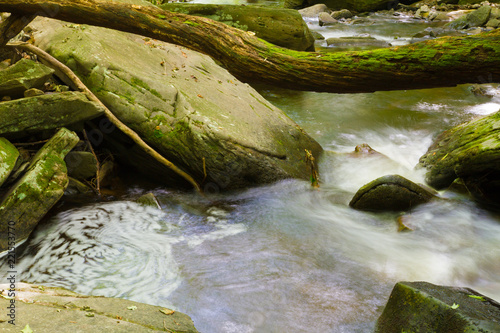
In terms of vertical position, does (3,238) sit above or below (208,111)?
below

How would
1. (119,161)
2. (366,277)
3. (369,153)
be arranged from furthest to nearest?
(369,153) → (119,161) → (366,277)

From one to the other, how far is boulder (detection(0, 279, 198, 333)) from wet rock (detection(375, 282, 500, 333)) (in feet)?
5.13

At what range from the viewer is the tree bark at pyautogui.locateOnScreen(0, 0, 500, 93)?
5.90 m

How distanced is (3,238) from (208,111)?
9.80 ft

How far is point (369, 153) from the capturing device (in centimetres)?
733

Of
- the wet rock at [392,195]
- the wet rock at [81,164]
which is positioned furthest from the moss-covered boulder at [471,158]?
the wet rock at [81,164]

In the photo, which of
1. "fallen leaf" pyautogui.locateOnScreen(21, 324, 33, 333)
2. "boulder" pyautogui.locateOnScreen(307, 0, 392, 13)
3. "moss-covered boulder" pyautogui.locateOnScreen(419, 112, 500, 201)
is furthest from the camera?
"boulder" pyautogui.locateOnScreen(307, 0, 392, 13)

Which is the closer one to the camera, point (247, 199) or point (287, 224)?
point (287, 224)

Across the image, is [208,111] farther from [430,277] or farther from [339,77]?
[430,277]

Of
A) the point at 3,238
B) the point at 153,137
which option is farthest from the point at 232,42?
the point at 3,238

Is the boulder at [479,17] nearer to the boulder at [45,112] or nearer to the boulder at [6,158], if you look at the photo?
the boulder at [45,112]

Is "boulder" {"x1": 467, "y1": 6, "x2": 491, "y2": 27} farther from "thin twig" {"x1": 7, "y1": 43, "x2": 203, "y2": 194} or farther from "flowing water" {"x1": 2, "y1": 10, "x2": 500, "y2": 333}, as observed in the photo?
"thin twig" {"x1": 7, "y1": 43, "x2": 203, "y2": 194}

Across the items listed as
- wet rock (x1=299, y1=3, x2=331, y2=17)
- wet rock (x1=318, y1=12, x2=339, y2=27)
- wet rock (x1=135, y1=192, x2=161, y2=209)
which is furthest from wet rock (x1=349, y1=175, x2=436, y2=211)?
wet rock (x1=299, y1=3, x2=331, y2=17)

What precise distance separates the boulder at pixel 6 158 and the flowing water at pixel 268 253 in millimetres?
795
